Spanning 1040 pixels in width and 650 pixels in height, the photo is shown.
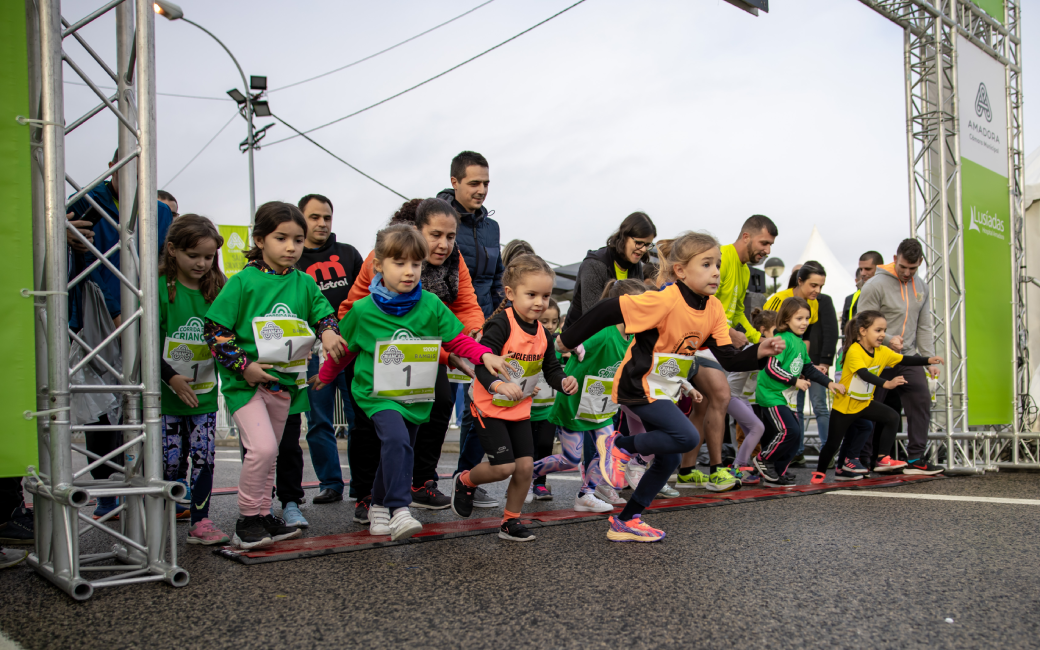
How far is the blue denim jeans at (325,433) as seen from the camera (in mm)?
4961

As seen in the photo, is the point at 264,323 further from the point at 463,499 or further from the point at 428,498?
the point at 428,498

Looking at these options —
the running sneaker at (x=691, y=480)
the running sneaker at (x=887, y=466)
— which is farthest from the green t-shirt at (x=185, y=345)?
the running sneaker at (x=887, y=466)

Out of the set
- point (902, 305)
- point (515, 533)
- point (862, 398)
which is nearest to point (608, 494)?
point (515, 533)

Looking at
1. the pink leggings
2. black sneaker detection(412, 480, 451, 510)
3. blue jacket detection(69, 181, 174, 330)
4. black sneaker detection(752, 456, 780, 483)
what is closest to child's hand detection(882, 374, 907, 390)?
black sneaker detection(752, 456, 780, 483)

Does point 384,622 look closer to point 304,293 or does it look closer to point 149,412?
point 149,412

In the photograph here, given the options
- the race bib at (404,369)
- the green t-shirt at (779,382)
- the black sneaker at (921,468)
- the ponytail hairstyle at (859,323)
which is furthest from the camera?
the black sneaker at (921,468)

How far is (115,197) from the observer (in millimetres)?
4242

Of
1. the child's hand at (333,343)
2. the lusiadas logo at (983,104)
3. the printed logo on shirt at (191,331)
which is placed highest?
the lusiadas logo at (983,104)

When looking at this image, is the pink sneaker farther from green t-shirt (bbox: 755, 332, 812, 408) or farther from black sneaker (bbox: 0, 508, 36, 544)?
green t-shirt (bbox: 755, 332, 812, 408)

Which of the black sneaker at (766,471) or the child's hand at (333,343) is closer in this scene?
the child's hand at (333,343)

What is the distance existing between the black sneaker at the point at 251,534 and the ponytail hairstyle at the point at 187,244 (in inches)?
49.7

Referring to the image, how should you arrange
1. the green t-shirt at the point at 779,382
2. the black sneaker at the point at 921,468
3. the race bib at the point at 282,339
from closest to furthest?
the race bib at the point at 282,339 < the green t-shirt at the point at 779,382 < the black sneaker at the point at 921,468

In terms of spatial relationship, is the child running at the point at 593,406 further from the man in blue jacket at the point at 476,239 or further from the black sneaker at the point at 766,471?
the black sneaker at the point at 766,471

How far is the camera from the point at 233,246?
13.4 metres
